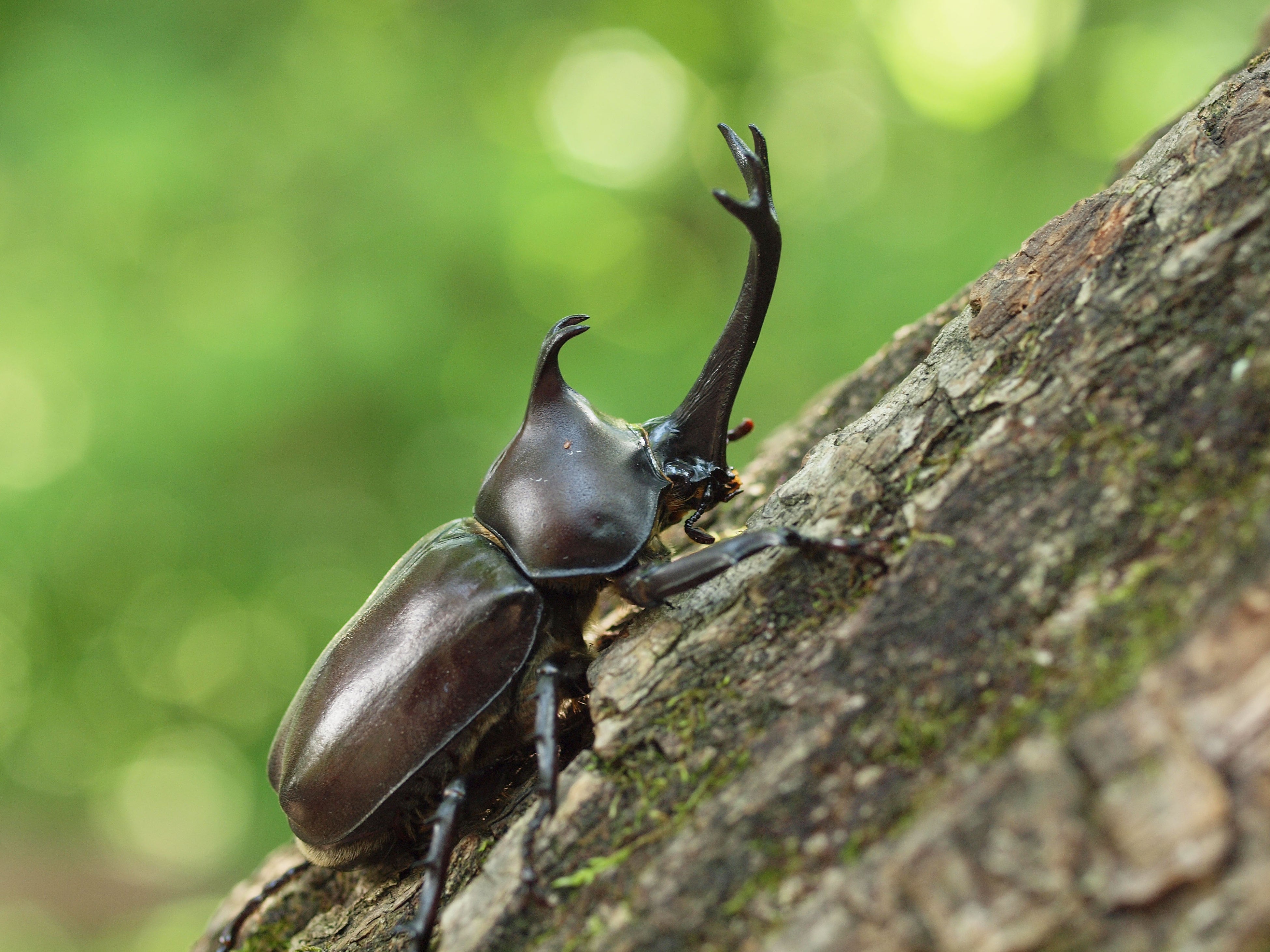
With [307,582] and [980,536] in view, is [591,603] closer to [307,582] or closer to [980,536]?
[980,536]

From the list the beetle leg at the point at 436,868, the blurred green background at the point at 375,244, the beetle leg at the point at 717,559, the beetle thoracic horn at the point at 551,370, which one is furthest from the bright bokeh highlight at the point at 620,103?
the beetle leg at the point at 436,868

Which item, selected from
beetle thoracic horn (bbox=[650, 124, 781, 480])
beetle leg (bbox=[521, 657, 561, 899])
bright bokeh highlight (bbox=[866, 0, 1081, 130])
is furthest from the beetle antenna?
bright bokeh highlight (bbox=[866, 0, 1081, 130])

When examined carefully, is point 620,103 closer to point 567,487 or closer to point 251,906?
point 567,487

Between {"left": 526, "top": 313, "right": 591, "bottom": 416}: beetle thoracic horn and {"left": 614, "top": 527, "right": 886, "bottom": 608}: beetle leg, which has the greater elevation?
{"left": 526, "top": 313, "right": 591, "bottom": 416}: beetle thoracic horn

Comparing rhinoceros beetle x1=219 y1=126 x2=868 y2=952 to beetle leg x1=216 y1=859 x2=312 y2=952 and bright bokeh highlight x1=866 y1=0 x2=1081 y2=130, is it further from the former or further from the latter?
bright bokeh highlight x1=866 y1=0 x2=1081 y2=130

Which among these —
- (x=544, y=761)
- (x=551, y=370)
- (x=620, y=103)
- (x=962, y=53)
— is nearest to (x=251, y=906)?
(x=544, y=761)

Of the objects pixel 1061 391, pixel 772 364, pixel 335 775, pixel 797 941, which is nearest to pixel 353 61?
pixel 772 364
